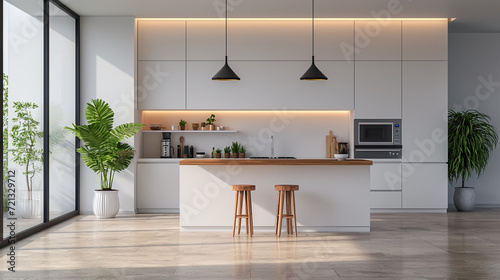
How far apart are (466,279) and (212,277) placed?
6.56ft

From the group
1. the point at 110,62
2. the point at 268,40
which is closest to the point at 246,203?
the point at 268,40

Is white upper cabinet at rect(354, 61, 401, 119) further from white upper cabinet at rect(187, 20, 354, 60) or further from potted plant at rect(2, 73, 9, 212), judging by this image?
potted plant at rect(2, 73, 9, 212)

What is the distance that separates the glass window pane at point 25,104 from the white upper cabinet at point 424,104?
5344mm

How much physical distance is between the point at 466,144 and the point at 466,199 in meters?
0.89

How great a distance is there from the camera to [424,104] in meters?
8.51

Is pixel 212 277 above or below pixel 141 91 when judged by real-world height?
below

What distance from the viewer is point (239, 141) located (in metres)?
8.91

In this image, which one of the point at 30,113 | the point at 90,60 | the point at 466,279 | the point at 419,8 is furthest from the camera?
→ the point at 90,60

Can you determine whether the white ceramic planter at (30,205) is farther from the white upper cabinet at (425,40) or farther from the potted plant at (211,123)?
the white upper cabinet at (425,40)

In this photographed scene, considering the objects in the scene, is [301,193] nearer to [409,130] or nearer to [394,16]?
[409,130]

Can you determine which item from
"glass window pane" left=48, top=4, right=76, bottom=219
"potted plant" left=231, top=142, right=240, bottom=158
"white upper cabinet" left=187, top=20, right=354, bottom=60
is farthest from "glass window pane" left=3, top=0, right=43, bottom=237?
"potted plant" left=231, top=142, right=240, bottom=158

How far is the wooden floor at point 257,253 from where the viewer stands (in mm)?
4473

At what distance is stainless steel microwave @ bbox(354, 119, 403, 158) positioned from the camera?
850cm

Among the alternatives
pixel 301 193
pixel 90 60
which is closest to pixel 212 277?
pixel 301 193
